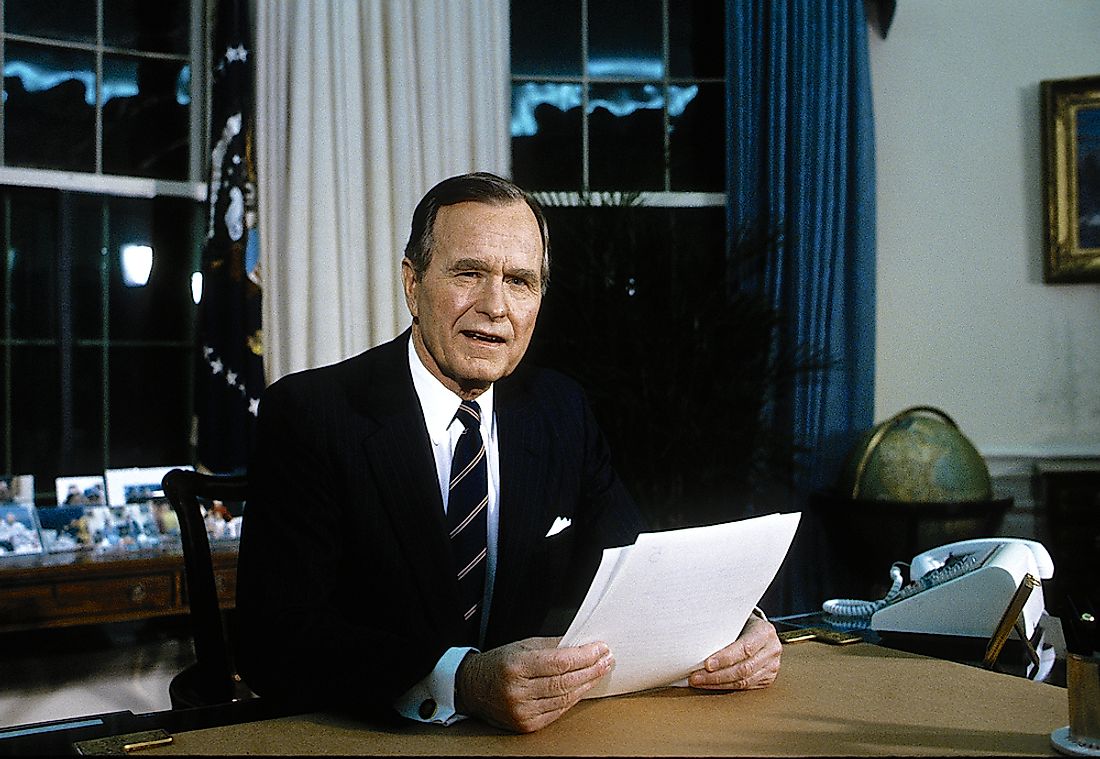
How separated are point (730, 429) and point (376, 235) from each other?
4.84 ft

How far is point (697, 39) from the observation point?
4.80 metres

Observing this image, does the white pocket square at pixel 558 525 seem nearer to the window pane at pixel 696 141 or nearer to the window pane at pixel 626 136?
the window pane at pixel 626 136

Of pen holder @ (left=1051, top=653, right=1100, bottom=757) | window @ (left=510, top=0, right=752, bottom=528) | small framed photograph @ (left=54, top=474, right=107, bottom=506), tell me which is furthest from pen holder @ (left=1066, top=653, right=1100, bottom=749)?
small framed photograph @ (left=54, top=474, right=107, bottom=506)

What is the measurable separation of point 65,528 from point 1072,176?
165 inches

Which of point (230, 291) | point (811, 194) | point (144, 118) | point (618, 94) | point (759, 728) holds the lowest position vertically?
point (759, 728)

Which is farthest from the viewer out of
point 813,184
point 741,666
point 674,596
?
point 813,184

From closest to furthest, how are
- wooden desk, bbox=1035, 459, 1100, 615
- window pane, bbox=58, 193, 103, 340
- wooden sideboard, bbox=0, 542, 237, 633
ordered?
wooden sideboard, bbox=0, 542, 237, 633 → window pane, bbox=58, 193, 103, 340 → wooden desk, bbox=1035, 459, 1100, 615

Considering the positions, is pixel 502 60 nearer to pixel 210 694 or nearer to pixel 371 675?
pixel 210 694

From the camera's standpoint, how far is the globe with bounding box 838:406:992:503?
3891 mm

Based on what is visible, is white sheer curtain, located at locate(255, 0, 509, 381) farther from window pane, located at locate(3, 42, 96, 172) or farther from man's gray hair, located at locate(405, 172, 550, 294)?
man's gray hair, located at locate(405, 172, 550, 294)

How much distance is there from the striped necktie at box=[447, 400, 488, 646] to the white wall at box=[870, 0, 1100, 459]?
3326mm

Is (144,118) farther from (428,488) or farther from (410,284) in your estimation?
(428,488)

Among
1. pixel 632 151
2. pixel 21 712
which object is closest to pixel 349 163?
pixel 632 151

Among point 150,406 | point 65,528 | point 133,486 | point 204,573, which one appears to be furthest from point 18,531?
point 204,573
